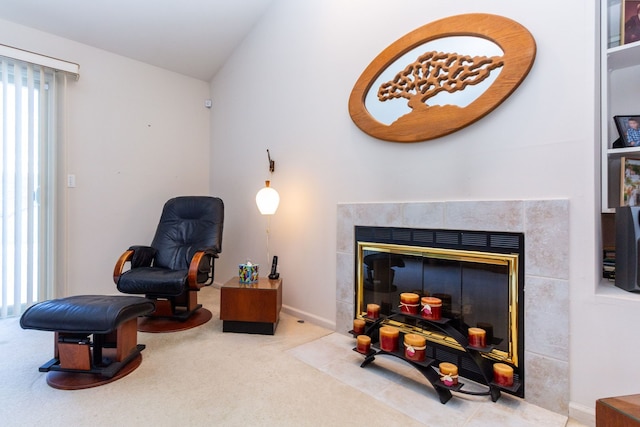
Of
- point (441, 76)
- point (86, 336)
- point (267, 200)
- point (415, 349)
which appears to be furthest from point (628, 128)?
point (86, 336)

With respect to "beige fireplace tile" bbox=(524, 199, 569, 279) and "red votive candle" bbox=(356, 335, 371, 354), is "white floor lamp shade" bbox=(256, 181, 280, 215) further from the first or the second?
"beige fireplace tile" bbox=(524, 199, 569, 279)

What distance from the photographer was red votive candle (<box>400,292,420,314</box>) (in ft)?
5.86

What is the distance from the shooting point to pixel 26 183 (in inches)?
103

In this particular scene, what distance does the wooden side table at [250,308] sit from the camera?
2.24 m

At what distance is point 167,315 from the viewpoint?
99.6 inches

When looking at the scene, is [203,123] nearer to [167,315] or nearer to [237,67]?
[237,67]

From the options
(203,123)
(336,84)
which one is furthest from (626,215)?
(203,123)

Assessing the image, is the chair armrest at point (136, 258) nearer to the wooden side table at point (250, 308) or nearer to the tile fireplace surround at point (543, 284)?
the wooden side table at point (250, 308)

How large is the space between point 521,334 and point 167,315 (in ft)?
8.36

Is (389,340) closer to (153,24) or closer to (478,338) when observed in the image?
(478,338)

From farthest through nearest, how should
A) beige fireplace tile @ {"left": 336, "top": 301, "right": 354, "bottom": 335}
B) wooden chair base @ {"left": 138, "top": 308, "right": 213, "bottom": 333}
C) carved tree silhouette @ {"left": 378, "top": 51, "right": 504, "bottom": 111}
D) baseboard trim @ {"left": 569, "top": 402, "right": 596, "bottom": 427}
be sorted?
wooden chair base @ {"left": 138, "top": 308, "right": 213, "bottom": 333} → beige fireplace tile @ {"left": 336, "top": 301, "right": 354, "bottom": 335} → carved tree silhouette @ {"left": 378, "top": 51, "right": 504, "bottom": 111} → baseboard trim @ {"left": 569, "top": 402, "right": 596, "bottom": 427}

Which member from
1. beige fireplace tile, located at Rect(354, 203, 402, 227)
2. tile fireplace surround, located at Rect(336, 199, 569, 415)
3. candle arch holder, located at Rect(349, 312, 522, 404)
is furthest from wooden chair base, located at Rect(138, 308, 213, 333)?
tile fireplace surround, located at Rect(336, 199, 569, 415)

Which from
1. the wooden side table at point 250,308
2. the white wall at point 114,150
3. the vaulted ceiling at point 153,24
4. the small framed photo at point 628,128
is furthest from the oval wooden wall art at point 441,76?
the white wall at point 114,150

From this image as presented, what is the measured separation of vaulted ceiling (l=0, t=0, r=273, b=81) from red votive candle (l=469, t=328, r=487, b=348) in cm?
335
